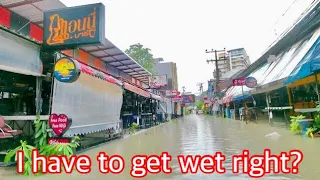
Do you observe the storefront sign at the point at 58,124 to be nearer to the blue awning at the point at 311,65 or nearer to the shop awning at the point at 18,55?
the shop awning at the point at 18,55

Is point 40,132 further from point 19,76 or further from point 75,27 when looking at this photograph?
point 75,27

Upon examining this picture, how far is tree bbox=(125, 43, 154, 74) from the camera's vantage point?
45575mm

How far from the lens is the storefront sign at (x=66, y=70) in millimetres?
7320

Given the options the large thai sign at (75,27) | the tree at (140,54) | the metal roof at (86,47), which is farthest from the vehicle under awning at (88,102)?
the tree at (140,54)

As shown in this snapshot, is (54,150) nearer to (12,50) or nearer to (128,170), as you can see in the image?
(128,170)

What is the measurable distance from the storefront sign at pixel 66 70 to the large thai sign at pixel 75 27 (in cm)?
77

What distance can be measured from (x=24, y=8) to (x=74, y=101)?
4535 millimetres

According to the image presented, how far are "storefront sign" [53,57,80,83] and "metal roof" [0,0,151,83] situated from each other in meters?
3.55

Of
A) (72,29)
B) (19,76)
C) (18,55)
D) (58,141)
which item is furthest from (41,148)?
(72,29)

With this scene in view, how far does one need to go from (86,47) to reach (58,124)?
346 inches

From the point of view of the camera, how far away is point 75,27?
26.5 ft

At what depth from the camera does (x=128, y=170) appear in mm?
6285

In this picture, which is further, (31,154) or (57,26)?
(57,26)

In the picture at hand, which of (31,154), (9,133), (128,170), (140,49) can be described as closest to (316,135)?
(128,170)
